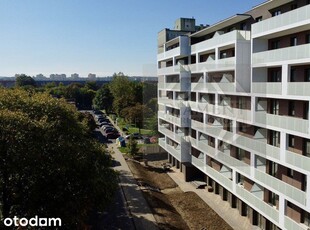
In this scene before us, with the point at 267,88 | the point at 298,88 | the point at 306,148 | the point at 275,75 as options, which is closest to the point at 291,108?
the point at 267,88

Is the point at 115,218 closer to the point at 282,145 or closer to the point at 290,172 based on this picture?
the point at 290,172

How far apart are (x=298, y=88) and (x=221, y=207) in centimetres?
1425

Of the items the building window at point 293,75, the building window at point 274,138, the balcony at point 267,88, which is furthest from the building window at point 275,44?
the building window at point 274,138

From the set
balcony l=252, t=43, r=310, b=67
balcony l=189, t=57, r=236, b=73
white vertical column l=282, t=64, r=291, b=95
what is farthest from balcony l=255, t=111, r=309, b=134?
balcony l=189, t=57, r=236, b=73

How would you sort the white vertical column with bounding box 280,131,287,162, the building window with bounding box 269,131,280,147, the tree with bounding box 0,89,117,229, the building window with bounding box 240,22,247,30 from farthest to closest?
the building window with bounding box 240,22,247,30 < the building window with bounding box 269,131,280,147 < the white vertical column with bounding box 280,131,287,162 < the tree with bounding box 0,89,117,229

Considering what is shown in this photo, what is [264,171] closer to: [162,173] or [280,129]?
[280,129]

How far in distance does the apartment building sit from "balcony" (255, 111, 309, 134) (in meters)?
0.06

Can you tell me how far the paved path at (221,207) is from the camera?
23.8m

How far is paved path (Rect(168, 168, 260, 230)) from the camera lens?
2381 cm

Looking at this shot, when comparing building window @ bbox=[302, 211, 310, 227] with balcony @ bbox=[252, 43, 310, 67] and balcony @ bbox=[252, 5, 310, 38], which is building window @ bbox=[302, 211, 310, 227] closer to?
balcony @ bbox=[252, 43, 310, 67]

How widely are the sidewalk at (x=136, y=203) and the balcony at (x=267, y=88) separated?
1228 cm

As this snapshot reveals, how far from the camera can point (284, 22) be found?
58.9 ft

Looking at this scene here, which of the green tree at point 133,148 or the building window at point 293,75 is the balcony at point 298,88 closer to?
the building window at point 293,75

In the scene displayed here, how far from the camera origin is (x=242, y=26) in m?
25.9
